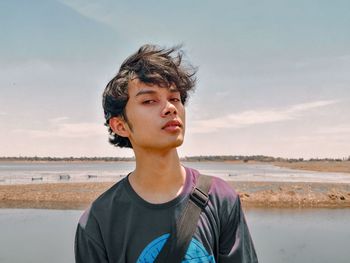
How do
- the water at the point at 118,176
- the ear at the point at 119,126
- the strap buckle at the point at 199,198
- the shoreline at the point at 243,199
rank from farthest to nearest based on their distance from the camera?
1. the water at the point at 118,176
2. the shoreline at the point at 243,199
3. the ear at the point at 119,126
4. the strap buckle at the point at 199,198

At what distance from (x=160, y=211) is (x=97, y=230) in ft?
1.35

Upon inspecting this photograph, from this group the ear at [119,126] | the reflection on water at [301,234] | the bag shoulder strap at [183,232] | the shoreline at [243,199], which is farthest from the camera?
the shoreline at [243,199]

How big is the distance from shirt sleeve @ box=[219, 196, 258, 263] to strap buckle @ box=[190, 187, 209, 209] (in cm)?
21

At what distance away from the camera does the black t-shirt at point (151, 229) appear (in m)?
2.49

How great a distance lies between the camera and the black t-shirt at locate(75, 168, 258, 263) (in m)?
2.49

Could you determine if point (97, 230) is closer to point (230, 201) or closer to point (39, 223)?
point (230, 201)

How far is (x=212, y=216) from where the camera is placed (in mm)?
2549

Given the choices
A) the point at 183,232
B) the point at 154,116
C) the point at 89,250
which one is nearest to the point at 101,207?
the point at 89,250

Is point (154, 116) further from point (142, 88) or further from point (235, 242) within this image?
point (235, 242)

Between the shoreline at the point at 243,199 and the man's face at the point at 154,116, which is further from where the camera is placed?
the shoreline at the point at 243,199

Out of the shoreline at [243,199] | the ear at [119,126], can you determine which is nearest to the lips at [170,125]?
the ear at [119,126]

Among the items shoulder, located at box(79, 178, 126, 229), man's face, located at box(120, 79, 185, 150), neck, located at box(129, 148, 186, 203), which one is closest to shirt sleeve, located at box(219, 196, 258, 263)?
neck, located at box(129, 148, 186, 203)

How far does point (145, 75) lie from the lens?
2.72 meters

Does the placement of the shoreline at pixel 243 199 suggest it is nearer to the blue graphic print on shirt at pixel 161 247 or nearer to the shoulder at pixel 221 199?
the shoulder at pixel 221 199
